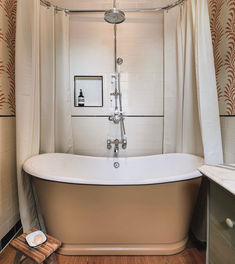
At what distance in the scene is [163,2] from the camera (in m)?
1.76

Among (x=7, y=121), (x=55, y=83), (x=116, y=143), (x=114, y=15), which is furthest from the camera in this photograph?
(x=116, y=143)

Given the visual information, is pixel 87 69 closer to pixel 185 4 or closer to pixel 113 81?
pixel 113 81

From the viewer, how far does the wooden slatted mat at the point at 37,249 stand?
0.78 metres

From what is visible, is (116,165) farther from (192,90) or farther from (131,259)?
(192,90)

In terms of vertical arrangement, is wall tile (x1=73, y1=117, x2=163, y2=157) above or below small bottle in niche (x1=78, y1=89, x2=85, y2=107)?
below

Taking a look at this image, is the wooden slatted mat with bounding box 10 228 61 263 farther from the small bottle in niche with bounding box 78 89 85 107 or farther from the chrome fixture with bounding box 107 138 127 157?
the small bottle in niche with bounding box 78 89 85 107

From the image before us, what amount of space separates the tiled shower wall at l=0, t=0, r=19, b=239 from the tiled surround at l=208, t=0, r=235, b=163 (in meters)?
1.76

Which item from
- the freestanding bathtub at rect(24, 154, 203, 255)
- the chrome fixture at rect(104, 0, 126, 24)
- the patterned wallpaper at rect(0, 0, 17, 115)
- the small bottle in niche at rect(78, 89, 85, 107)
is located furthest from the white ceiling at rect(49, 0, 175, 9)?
the freestanding bathtub at rect(24, 154, 203, 255)

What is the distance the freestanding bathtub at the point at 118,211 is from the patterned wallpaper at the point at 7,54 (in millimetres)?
541

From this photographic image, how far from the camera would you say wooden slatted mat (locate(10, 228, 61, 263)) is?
0.78 metres

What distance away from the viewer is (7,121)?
1290 mm

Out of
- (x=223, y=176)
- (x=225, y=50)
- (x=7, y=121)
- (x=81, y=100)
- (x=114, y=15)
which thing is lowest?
(x=223, y=176)

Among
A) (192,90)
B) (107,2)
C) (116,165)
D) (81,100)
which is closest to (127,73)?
(81,100)

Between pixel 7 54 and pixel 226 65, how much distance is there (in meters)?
1.79
